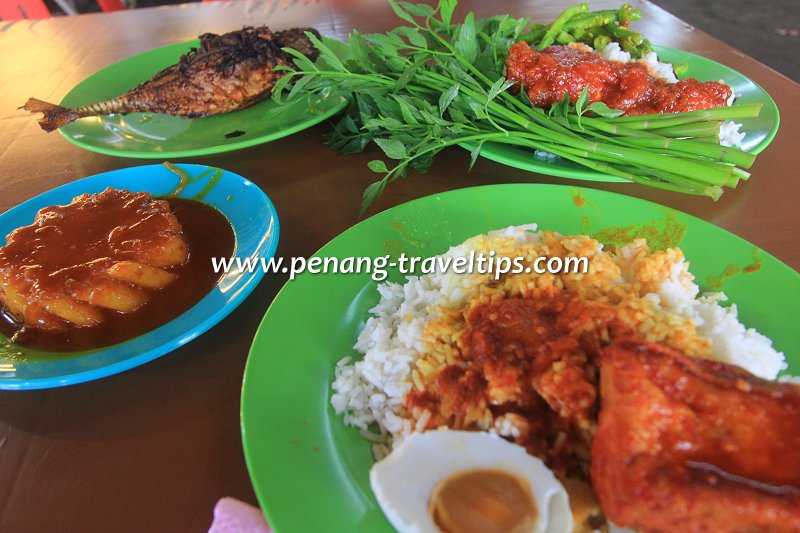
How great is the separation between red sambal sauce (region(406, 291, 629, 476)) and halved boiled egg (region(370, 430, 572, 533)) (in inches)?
3.5

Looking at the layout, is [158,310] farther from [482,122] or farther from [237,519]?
[482,122]

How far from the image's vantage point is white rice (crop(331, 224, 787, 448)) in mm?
1232

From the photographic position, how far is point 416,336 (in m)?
1.40

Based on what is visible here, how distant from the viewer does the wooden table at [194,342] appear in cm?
120

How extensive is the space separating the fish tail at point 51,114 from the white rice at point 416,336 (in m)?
2.02

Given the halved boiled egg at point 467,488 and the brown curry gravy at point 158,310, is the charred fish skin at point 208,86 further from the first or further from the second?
the halved boiled egg at point 467,488

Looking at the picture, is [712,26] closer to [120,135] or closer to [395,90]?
[395,90]

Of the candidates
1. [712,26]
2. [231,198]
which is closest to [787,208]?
[231,198]

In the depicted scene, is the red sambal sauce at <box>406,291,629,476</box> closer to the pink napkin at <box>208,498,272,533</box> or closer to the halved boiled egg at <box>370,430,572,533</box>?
the halved boiled egg at <box>370,430,572,533</box>

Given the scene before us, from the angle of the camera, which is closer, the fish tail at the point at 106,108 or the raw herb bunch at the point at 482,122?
the raw herb bunch at the point at 482,122

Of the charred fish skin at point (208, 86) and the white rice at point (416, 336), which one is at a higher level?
the charred fish skin at point (208, 86)

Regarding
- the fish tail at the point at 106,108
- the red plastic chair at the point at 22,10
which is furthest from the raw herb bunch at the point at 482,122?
the red plastic chair at the point at 22,10

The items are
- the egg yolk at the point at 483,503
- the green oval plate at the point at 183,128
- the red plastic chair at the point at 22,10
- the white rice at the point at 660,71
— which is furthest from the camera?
the red plastic chair at the point at 22,10

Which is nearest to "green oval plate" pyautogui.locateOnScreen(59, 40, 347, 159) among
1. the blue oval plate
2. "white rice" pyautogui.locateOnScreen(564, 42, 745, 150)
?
the blue oval plate
